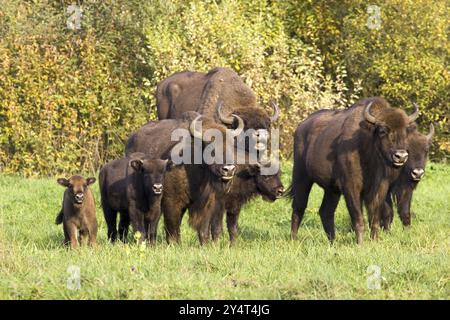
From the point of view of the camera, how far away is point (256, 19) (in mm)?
25375

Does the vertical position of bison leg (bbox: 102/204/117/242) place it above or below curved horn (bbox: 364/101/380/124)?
below

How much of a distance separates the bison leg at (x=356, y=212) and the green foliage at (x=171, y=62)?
1043 centimetres

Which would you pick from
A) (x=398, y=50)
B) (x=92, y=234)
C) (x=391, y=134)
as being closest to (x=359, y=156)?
(x=391, y=134)

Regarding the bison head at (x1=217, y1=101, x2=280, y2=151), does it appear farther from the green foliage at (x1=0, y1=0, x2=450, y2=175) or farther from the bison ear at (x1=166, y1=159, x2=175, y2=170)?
the green foliage at (x1=0, y1=0, x2=450, y2=175)

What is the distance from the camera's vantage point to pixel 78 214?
1352 centimetres

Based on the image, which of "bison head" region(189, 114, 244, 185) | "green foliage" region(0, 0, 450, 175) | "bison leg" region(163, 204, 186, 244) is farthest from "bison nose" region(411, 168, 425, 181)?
"green foliage" region(0, 0, 450, 175)

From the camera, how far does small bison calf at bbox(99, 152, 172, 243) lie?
530 inches

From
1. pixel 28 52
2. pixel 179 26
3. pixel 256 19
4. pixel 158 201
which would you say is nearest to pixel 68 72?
pixel 28 52

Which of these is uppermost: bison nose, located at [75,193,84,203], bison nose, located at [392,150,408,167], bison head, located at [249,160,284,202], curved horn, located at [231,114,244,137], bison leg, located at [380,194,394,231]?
curved horn, located at [231,114,244,137]

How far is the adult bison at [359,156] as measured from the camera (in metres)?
13.6

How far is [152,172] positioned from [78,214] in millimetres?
1108

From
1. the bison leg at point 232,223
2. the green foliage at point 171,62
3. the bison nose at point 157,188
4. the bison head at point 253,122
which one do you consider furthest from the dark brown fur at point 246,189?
the green foliage at point 171,62

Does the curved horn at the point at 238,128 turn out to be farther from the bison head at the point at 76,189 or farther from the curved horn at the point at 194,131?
the bison head at the point at 76,189

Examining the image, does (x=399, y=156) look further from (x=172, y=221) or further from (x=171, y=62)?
(x=171, y=62)
